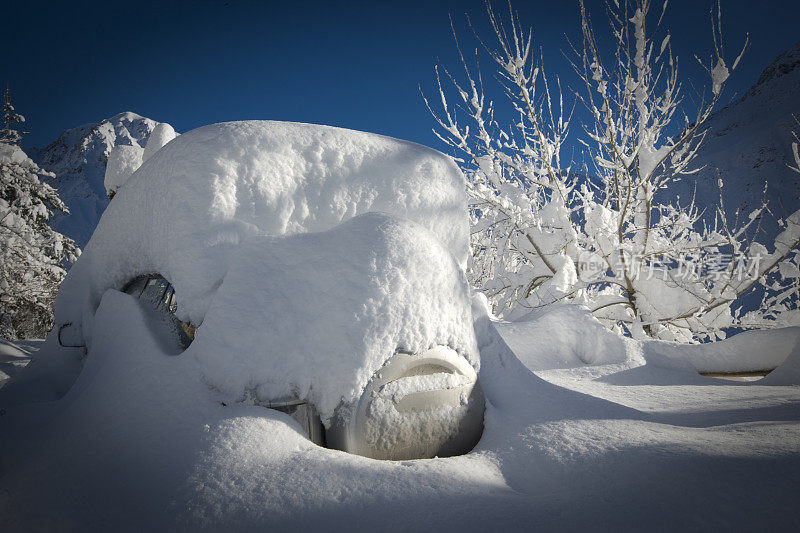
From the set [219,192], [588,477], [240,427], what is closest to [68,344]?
[219,192]

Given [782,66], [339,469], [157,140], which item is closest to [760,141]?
[782,66]

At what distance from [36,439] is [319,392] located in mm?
1017

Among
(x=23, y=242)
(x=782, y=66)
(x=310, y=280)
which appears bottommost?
(x=310, y=280)

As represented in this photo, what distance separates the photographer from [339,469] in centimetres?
107

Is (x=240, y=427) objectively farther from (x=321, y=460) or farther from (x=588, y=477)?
(x=588, y=477)

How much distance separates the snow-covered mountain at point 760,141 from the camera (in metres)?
13.6

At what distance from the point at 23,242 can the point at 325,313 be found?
10609mm

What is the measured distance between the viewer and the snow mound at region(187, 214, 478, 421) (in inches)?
51.3

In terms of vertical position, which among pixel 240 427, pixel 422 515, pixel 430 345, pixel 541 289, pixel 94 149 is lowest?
pixel 422 515

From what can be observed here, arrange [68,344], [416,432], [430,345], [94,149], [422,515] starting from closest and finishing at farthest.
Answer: [422,515] < [416,432] < [430,345] < [68,344] < [94,149]

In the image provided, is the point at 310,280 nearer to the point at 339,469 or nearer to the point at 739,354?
the point at 339,469

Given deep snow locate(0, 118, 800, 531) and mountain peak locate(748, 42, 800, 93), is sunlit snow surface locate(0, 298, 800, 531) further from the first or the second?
mountain peak locate(748, 42, 800, 93)

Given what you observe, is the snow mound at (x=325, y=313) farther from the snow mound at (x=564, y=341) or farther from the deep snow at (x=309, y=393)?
the snow mound at (x=564, y=341)

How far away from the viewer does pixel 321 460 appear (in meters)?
1.10
